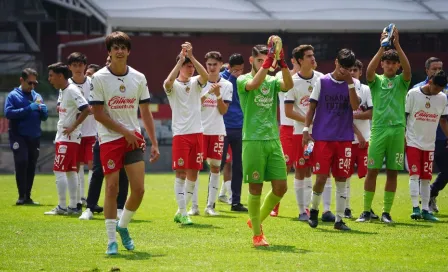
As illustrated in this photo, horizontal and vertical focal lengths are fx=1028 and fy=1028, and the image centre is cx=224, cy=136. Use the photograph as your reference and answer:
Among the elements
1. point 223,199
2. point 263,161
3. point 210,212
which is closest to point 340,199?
point 263,161

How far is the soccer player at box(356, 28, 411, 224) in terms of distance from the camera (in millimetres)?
14883

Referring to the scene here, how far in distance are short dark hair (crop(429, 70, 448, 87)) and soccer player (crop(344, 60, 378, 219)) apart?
1034mm

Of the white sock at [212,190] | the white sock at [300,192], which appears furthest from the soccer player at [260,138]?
the white sock at [212,190]

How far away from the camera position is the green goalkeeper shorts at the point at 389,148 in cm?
1486

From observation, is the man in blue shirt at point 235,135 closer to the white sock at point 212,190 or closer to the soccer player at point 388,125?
the white sock at point 212,190

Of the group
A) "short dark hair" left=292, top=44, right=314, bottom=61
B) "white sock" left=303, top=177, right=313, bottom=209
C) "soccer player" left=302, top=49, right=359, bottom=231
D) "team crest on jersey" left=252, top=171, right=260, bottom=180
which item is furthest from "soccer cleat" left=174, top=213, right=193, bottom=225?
"short dark hair" left=292, top=44, right=314, bottom=61

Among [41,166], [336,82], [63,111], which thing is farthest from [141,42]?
[336,82]

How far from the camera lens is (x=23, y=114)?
1884 cm

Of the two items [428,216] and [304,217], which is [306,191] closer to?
[304,217]

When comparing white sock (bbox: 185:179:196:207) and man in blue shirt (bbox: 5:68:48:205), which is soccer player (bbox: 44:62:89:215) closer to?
white sock (bbox: 185:179:196:207)

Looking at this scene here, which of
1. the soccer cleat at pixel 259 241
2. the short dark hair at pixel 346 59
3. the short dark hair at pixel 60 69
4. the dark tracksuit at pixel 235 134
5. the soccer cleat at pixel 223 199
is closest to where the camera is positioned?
the soccer cleat at pixel 259 241

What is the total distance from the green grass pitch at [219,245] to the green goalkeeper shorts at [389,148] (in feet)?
2.90

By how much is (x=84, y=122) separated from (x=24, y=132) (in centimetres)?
277

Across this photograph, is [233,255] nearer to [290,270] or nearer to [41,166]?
[290,270]
